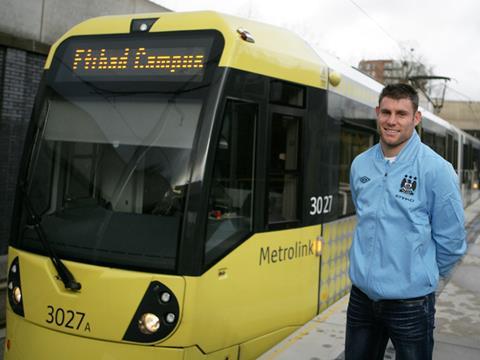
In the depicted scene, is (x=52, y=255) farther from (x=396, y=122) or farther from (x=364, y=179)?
(x=396, y=122)

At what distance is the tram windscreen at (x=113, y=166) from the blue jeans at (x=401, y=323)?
51.8 inches

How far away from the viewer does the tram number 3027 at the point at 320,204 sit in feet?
15.8

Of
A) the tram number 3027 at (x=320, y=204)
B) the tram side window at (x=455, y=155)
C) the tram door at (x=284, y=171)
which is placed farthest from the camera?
the tram side window at (x=455, y=155)

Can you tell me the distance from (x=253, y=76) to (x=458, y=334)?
323 cm

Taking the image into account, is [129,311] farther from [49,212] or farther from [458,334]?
[458,334]

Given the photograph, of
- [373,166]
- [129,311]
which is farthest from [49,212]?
[373,166]

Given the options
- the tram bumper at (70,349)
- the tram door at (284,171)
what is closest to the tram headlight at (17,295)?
the tram bumper at (70,349)

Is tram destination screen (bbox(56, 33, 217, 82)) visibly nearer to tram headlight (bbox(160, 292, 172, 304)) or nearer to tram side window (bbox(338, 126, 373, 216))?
tram headlight (bbox(160, 292, 172, 304))

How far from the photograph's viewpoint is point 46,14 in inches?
365

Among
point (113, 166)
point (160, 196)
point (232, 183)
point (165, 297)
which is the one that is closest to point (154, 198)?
point (160, 196)

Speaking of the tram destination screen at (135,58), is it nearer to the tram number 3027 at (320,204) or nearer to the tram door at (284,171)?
the tram door at (284,171)

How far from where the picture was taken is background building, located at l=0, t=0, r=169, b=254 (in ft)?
28.3

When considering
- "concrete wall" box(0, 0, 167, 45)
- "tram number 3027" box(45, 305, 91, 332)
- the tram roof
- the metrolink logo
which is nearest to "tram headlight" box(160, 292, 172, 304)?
"tram number 3027" box(45, 305, 91, 332)

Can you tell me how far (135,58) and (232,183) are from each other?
1188mm
